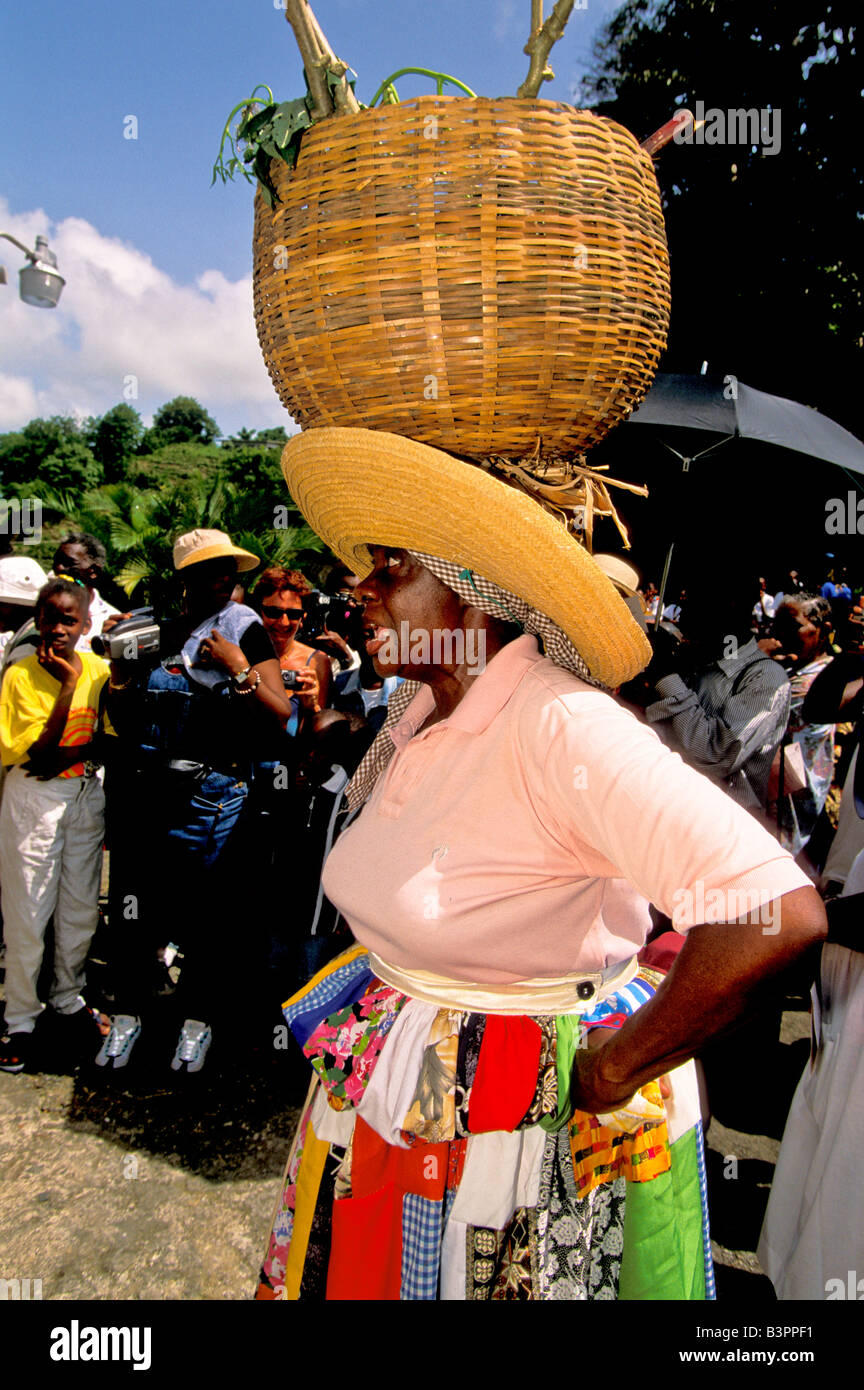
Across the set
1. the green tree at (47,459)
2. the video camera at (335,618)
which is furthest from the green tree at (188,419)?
the video camera at (335,618)

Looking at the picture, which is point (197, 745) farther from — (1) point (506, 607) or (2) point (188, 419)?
(2) point (188, 419)

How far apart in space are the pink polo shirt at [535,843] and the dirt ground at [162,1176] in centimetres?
205

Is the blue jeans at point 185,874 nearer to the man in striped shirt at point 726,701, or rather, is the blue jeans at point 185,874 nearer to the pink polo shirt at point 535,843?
the man in striped shirt at point 726,701

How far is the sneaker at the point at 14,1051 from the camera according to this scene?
3701mm

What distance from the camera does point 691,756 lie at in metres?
3.70

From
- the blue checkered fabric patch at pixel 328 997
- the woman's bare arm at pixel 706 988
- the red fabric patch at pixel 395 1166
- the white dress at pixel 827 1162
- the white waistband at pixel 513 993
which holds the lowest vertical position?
the white dress at pixel 827 1162

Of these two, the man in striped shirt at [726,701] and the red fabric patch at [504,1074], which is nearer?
the red fabric patch at [504,1074]

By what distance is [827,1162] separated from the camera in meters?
2.28

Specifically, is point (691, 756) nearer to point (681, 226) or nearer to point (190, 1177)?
point (190, 1177)

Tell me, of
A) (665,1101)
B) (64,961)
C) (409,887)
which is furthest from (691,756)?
(64,961)

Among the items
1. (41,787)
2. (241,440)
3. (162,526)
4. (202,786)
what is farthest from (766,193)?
(241,440)

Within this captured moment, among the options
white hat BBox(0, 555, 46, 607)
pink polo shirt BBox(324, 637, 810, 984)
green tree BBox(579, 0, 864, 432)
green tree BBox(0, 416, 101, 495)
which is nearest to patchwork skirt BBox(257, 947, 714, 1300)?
pink polo shirt BBox(324, 637, 810, 984)

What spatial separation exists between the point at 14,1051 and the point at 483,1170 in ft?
10.7

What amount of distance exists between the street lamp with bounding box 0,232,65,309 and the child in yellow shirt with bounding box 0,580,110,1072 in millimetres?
10342
